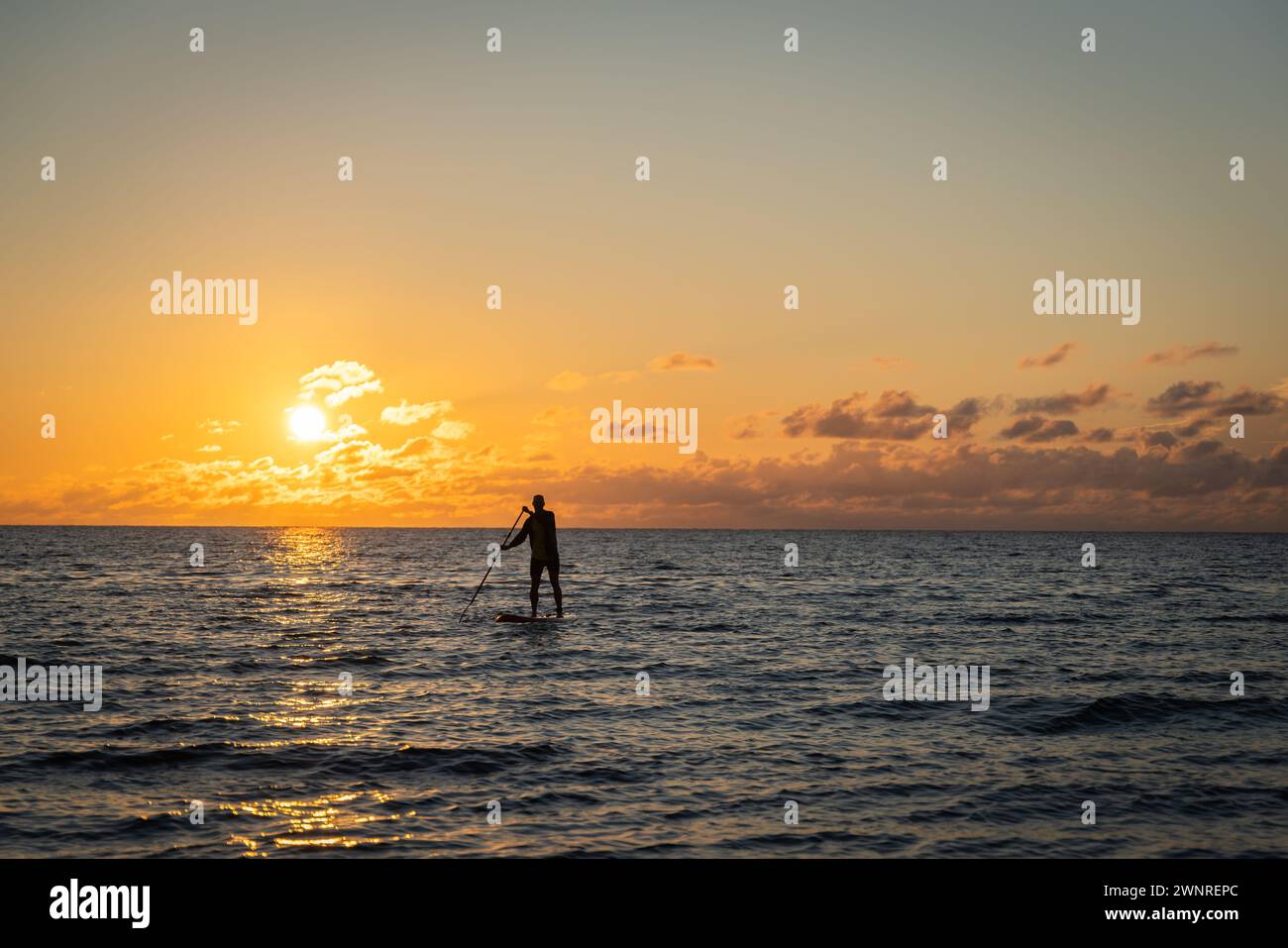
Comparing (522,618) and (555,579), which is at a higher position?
(555,579)

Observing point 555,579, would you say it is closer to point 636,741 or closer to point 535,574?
point 535,574

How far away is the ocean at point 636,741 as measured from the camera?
32.0 feet

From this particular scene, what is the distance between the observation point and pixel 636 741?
1355 centimetres

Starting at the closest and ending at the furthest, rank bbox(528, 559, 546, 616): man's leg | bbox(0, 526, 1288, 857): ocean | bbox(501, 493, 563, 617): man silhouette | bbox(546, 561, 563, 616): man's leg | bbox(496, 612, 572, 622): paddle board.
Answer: bbox(0, 526, 1288, 857): ocean
bbox(501, 493, 563, 617): man silhouette
bbox(528, 559, 546, 616): man's leg
bbox(546, 561, 563, 616): man's leg
bbox(496, 612, 572, 622): paddle board

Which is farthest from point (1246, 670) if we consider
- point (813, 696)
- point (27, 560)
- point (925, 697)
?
point (27, 560)

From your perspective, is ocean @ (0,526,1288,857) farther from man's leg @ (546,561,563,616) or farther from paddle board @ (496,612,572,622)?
man's leg @ (546,561,563,616)

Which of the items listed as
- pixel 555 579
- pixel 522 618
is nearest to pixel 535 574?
pixel 555 579

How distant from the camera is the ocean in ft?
32.0

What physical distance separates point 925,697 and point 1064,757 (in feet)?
12.7

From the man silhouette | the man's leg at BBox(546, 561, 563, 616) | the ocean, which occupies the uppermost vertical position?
the man silhouette

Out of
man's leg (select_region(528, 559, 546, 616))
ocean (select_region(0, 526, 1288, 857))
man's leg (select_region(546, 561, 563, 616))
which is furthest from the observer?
man's leg (select_region(546, 561, 563, 616))

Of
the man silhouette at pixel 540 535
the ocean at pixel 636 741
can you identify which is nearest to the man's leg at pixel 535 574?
the man silhouette at pixel 540 535

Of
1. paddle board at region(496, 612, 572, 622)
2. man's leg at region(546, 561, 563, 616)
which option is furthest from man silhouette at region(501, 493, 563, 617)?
paddle board at region(496, 612, 572, 622)
